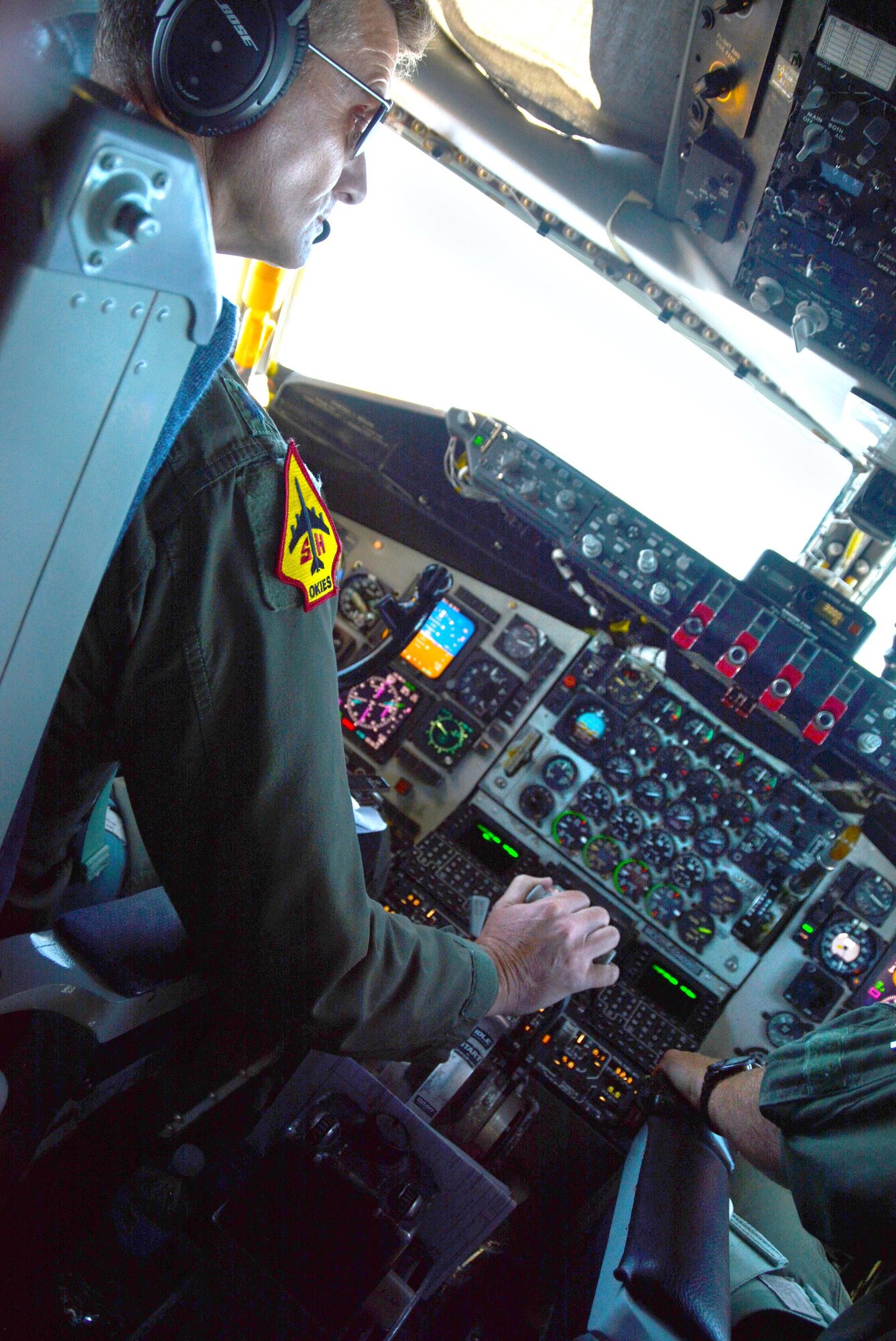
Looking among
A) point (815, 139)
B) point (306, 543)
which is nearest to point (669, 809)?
point (815, 139)

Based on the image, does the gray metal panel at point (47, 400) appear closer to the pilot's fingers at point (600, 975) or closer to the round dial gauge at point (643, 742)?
the pilot's fingers at point (600, 975)

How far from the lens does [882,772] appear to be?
100 inches

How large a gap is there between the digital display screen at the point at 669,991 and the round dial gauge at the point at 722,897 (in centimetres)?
22

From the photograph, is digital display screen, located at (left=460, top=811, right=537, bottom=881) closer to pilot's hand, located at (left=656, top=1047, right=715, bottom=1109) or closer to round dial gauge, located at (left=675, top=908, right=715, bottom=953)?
round dial gauge, located at (left=675, top=908, right=715, bottom=953)

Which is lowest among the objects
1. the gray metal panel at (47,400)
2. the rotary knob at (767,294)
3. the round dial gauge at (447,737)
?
the round dial gauge at (447,737)

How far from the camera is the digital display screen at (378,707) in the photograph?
300 cm

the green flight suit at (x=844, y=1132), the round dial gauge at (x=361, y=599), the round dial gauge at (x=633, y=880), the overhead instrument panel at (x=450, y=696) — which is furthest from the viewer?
the round dial gauge at (x=361, y=599)

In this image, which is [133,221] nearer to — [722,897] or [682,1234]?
[682,1234]

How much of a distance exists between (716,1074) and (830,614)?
143 cm

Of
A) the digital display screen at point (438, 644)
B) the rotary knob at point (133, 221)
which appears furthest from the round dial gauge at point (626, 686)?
the rotary knob at point (133, 221)

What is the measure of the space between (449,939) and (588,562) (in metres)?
1.76

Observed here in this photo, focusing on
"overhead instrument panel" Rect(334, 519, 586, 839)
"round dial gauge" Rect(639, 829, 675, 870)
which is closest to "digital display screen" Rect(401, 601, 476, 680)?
"overhead instrument panel" Rect(334, 519, 586, 839)

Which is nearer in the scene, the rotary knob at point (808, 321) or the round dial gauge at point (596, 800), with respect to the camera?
the rotary knob at point (808, 321)

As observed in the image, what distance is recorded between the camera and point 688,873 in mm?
2773
